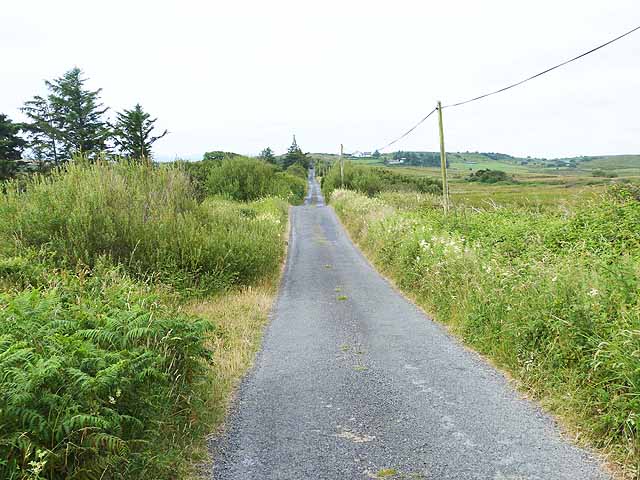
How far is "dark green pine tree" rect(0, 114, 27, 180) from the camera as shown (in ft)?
108

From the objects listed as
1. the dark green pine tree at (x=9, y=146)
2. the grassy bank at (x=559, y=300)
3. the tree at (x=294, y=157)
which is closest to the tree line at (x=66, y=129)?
the dark green pine tree at (x=9, y=146)

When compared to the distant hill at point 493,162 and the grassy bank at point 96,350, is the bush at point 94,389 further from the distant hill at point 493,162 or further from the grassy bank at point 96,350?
the distant hill at point 493,162

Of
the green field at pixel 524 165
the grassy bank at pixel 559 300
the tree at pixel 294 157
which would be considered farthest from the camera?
the tree at pixel 294 157

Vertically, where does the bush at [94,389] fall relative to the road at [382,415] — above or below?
above

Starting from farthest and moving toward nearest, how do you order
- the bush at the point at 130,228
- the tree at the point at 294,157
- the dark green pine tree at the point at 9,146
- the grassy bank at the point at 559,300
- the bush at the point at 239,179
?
the tree at the point at 294,157
the bush at the point at 239,179
the dark green pine tree at the point at 9,146
the bush at the point at 130,228
the grassy bank at the point at 559,300

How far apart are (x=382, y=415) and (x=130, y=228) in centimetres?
827

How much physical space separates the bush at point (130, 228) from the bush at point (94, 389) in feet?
17.7

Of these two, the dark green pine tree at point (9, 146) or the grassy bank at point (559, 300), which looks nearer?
the grassy bank at point (559, 300)

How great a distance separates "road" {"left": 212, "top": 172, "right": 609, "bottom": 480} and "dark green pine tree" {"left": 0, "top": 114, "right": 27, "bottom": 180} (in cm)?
3037

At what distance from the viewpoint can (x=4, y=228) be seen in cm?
1066

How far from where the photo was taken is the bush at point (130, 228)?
1074 cm

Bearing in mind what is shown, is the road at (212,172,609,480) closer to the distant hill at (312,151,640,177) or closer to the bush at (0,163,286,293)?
the bush at (0,163,286,293)

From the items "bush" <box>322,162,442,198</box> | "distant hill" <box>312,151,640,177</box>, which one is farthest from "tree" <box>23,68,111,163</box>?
"distant hill" <box>312,151,640,177</box>

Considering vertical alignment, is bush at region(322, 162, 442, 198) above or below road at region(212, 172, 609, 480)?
above
